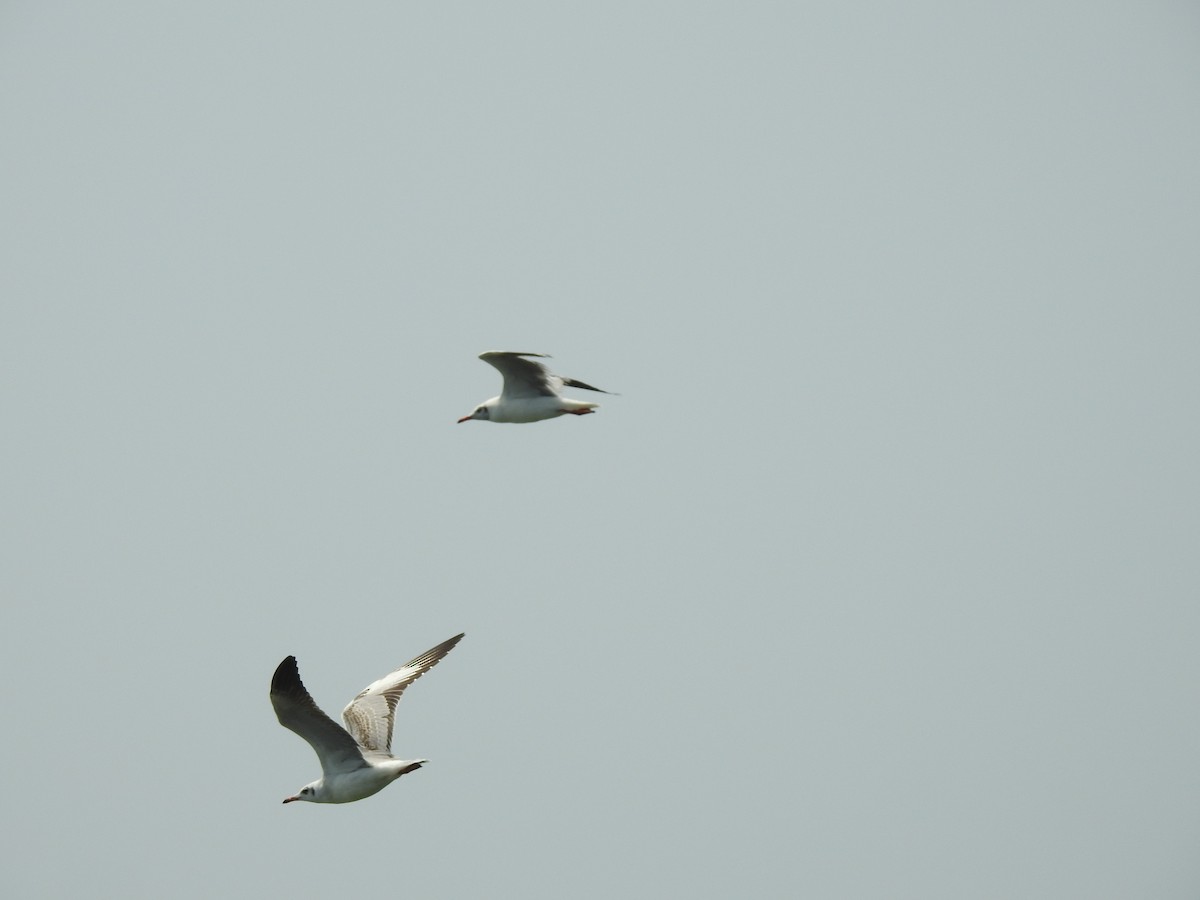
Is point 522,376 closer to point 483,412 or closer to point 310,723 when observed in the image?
point 483,412

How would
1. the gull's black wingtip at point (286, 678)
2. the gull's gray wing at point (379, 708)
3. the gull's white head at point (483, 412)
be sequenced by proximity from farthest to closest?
1. the gull's white head at point (483, 412)
2. the gull's gray wing at point (379, 708)
3. the gull's black wingtip at point (286, 678)

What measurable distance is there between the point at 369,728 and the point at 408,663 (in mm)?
2972

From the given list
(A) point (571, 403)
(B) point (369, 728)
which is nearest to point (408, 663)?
(B) point (369, 728)

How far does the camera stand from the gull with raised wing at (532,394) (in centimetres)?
2117

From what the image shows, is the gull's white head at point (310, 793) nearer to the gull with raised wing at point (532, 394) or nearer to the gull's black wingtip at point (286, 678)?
the gull's black wingtip at point (286, 678)

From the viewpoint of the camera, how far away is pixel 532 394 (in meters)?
21.6

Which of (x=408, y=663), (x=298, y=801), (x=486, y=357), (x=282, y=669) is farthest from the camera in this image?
(x=408, y=663)

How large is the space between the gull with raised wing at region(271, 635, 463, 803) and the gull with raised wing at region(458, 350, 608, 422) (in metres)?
4.46

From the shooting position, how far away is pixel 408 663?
22.4 meters

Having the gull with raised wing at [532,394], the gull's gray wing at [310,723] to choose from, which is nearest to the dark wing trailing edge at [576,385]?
the gull with raised wing at [532,394]

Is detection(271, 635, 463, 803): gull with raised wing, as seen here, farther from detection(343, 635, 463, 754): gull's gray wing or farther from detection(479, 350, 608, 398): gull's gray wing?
detection(479, 350, 608, 398): gull's gray wing

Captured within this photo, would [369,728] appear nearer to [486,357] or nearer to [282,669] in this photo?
[282,669]

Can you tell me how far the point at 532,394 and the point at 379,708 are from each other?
5001 mm

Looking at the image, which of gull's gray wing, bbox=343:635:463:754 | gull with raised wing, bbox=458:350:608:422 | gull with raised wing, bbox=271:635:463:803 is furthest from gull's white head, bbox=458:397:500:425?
gull with raised wing, bbox=271:635:463:803
